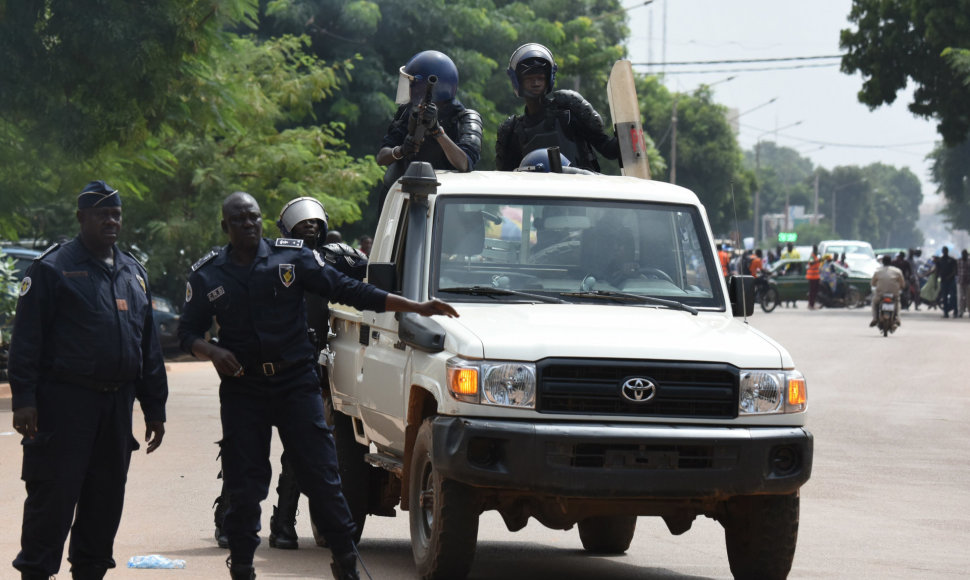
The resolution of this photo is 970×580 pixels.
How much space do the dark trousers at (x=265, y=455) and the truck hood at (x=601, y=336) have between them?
731 mm

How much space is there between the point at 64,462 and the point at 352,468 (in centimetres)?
295

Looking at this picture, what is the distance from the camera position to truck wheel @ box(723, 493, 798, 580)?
7281 mm

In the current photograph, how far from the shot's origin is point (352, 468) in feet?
29.8

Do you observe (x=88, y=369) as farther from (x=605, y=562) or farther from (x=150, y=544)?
(x=605, y=562)

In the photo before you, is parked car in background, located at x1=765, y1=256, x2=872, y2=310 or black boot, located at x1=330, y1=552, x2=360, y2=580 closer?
black boot, located at x1=330, y1=552, x2=360, y2=580

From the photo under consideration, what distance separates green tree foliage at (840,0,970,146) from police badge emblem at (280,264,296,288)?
39.6 meters

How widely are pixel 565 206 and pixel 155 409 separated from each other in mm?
2552

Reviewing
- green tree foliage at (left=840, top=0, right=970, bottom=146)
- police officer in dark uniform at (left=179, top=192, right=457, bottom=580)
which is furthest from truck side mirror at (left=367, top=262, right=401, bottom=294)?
green tree foliage at (left=840, top=0, right=970, bottom=146)

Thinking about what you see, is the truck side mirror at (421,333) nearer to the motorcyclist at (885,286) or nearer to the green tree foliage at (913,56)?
the motorcyclist at (885,286)

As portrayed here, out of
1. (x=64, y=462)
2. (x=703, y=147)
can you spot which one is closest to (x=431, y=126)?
(x=64, y=462)

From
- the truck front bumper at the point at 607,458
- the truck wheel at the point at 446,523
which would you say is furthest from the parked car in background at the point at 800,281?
the truck front bumper at the point at 607,458

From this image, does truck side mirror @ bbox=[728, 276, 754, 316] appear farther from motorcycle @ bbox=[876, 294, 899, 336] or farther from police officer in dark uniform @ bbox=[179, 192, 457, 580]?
motorcycle @ bbox=[876, 294, 899, 336]

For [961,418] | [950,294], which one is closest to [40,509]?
[961,418]

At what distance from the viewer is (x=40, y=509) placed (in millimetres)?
6324
